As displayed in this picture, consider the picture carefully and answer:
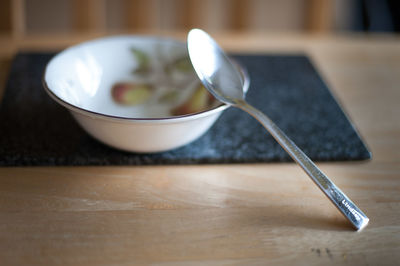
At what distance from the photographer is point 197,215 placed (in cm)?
42

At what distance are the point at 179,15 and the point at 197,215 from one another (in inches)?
45.9

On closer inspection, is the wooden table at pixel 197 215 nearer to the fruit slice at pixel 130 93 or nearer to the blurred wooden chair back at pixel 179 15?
the fruit slice at pixel 130 93

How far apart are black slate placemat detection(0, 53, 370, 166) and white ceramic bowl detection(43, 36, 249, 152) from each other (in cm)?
3

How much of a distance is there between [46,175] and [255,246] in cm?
23

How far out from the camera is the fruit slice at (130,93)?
1.95 feet

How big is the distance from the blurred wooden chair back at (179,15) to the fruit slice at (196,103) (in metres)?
0.42

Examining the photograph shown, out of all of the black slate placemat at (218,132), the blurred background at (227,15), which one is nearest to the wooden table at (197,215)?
the black slate placemat at (218,132)

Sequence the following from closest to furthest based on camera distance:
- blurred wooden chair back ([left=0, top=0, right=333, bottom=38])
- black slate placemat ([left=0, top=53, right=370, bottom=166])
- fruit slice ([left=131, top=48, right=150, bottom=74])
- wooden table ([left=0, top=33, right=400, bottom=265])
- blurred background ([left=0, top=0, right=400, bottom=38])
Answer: wooden table ([left=0, top=33, right=400, bottom=265])
black slate placemat ([left=0, top=53, right=370, bottom=166])
fruit slice ([left=131, top=48, right=150, bottom=74])
blurred wooden chair back ([left=0, top=0, right=333, bottom=38])
blurred background ([left=0, top=0, right=400, bottom=38])

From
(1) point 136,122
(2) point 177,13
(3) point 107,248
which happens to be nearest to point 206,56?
(1) point 136,122

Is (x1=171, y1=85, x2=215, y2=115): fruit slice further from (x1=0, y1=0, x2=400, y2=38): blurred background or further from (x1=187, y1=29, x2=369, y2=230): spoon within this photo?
(x1=0, y1=0, x2=400, y2=38): blurred background

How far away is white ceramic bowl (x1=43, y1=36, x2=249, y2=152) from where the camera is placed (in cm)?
46

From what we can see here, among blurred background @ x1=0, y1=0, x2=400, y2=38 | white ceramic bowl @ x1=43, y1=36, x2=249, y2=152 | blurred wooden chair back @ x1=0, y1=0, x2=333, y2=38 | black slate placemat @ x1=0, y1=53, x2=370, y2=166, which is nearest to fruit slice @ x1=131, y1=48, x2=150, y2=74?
white ceramic bowl @ x1=43, y1=36, x2=249, y2=152

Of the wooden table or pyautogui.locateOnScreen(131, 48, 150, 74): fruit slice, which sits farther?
pyautogui.locateOnScreen(131, 48, 150, 74): fruit slice

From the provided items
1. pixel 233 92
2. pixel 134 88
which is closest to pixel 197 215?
pixel 233 92
